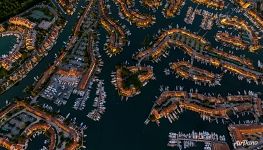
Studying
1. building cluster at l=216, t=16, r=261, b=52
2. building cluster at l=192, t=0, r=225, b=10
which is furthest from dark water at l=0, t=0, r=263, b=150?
building cluster at l=192, t=0, r=225, b=10

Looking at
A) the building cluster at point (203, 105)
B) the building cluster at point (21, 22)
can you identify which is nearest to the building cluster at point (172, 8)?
the building cluster at point (203, 105)

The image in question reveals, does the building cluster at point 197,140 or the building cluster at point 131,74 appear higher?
the building cluster at point 131,74

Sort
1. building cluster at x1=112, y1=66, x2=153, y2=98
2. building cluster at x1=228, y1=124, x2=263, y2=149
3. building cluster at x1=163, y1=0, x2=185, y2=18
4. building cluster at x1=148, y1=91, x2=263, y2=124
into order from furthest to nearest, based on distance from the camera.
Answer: building cluster at x1=163, y1=0, x2=185, y2=18 → building cluster at x1=112, y1=66, x2=153, y2=98 → building cluster at x1=148, y1=91, x2=263, y2=124 → building cluster at x1=228, y1=124, x2=263, y2=149

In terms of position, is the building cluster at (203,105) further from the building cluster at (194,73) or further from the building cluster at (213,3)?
the building cluster at (213,3)

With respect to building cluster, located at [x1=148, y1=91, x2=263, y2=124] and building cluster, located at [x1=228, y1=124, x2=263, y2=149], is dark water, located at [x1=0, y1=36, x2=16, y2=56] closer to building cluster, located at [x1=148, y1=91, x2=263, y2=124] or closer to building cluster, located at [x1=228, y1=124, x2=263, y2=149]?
building cluster, located at [x1=148, y1=91, x2=263, y2=124]

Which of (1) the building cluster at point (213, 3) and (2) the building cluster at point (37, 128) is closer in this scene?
(2) the building cluster at point (37, 128)

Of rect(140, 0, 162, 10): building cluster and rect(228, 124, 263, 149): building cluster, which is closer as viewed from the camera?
rect(228, 124, 263, 149): building cluster

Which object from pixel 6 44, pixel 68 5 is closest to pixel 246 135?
pixel 68 5

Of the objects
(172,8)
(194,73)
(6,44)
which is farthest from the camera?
(172,8)

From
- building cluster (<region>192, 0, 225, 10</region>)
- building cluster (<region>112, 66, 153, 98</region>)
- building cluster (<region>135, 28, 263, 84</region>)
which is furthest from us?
building cluster (<region>192, 0, 225, 10</region>)

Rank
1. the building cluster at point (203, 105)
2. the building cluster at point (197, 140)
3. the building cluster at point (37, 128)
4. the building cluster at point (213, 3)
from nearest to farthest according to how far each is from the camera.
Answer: the building cluster at point (37, 128)
the building cluster at point (197, 140)
the building cluster at point (203, 105)
the building cluster at point (213, 3)

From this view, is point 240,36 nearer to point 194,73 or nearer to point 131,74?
point 194,73

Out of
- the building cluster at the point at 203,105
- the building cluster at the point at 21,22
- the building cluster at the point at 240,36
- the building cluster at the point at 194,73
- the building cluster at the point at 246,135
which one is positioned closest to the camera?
the building cluster at the point at 246,135

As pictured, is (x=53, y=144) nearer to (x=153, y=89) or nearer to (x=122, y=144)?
(x=122, y=144)
